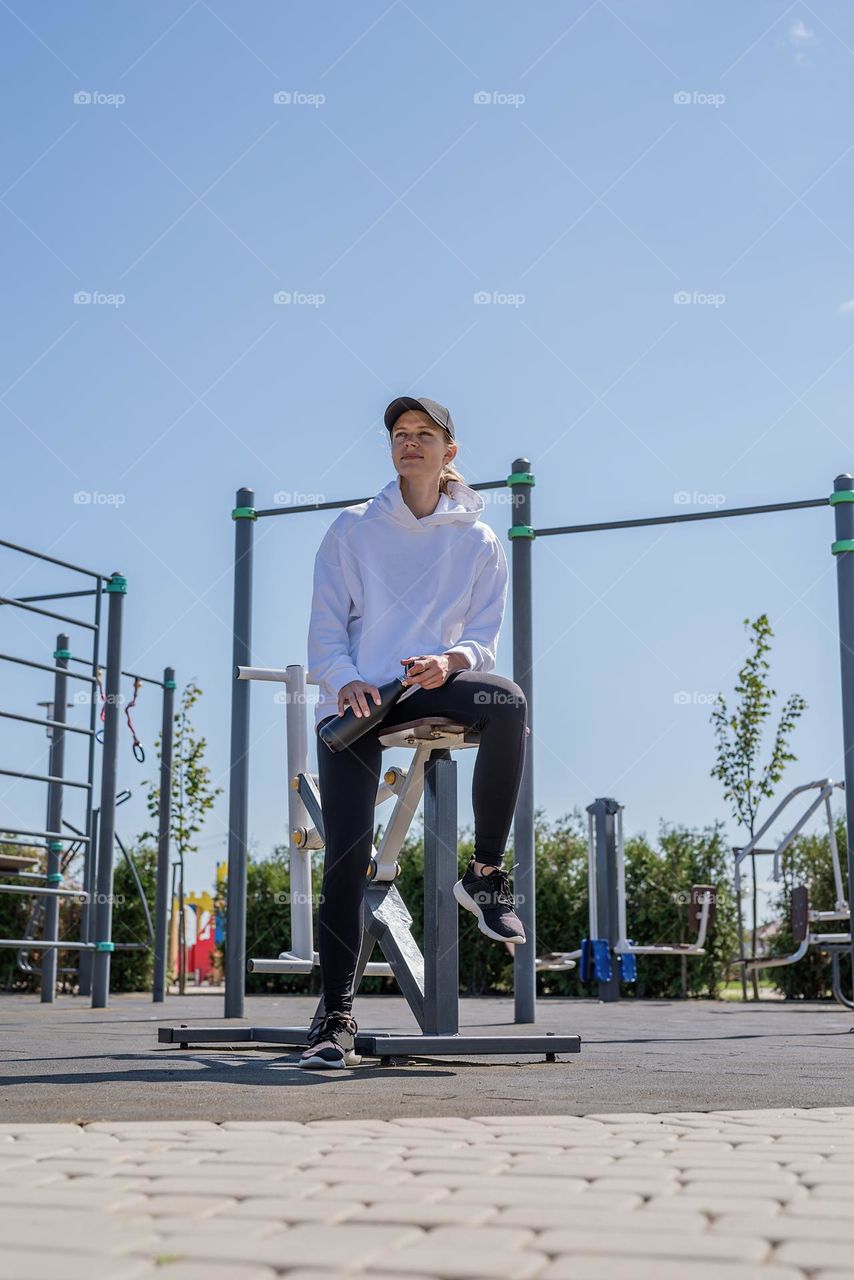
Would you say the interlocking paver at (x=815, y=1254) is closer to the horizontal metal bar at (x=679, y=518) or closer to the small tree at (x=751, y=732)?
the horizontal metal bar at (x=679, y=518)

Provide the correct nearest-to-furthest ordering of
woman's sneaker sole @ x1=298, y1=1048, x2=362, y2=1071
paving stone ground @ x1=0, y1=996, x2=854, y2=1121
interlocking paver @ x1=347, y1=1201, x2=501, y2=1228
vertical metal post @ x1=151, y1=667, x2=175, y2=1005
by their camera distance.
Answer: interlocking paver @ x1=347, y1=1201, x2=501, y2=1228 < paving stone ground @ x1=0, y1=996, x2=854, y2=1121 < woman's sneaker sole @ x1=298, y1=1048, x2=362, y2=1071 < vertical metal post @ x1=151, y1=667, x2=175, y2=1005

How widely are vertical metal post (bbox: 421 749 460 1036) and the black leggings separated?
20 cm

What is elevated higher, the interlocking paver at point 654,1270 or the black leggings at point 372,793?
the black leggings at point 372,793

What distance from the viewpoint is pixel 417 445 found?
12.0ft

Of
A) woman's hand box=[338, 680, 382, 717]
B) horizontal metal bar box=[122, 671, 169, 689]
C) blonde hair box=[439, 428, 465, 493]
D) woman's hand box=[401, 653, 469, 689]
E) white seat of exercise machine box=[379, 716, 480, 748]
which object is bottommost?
white seat of exercise machine box=[379, 716, 480, 748]

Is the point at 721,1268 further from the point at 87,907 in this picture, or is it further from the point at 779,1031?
the point at 87,907

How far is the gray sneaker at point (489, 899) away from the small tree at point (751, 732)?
8.87 m

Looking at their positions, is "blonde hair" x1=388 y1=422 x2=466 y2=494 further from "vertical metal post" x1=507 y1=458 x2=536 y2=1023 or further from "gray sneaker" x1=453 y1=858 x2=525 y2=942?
"vertical metal post" x1=507 y1=458 x2=536 y2=1023

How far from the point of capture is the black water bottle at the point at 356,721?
10.9 feet

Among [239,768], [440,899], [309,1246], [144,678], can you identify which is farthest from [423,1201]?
[144,678]

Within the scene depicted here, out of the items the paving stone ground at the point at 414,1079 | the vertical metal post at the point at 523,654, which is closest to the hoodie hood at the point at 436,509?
the paving stone ground at the point at 414,1079

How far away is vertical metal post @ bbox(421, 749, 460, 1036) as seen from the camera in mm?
3508

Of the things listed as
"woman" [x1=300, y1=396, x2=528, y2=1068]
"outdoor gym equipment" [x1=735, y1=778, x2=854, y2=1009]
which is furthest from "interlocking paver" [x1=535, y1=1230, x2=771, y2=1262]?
"outdoor gym equipment" [x1=735, y1=778, x2=854, y2=1009]

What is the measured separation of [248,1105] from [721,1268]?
4.48 feet
